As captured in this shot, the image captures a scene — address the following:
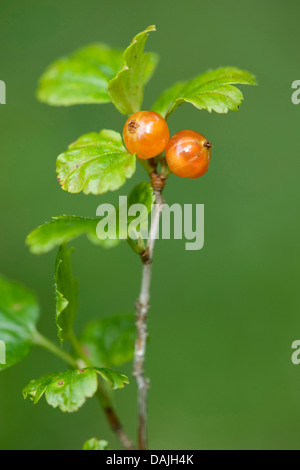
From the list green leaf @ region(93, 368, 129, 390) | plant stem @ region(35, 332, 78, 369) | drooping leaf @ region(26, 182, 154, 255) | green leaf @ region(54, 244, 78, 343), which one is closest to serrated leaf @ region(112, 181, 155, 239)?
drooping leaf @ region(26, 182, 154, 255)

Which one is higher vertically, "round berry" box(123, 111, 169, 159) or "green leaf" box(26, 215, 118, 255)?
"round berry" box(123, 111, 169, 159)

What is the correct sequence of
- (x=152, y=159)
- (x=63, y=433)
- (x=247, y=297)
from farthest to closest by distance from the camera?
(x=247, y=297) → (x=63, y=433) → (x=152, y=159)

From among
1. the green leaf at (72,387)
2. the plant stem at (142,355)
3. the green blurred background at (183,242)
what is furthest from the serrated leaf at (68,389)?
the green blurred background at (183,242)

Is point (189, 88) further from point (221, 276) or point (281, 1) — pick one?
point (281, 1)

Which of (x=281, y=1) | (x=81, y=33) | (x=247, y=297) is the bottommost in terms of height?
(x=247, y=297)

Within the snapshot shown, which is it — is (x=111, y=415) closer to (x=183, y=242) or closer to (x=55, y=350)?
(x=55, y=350)

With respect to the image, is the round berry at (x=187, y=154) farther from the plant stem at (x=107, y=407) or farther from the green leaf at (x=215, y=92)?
the plant stem at (x=107, y=407)

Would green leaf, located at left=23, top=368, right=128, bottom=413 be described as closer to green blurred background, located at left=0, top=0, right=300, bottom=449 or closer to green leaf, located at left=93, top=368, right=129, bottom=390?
green leaf, located at left=93, top=368, right=129, bottom=390
